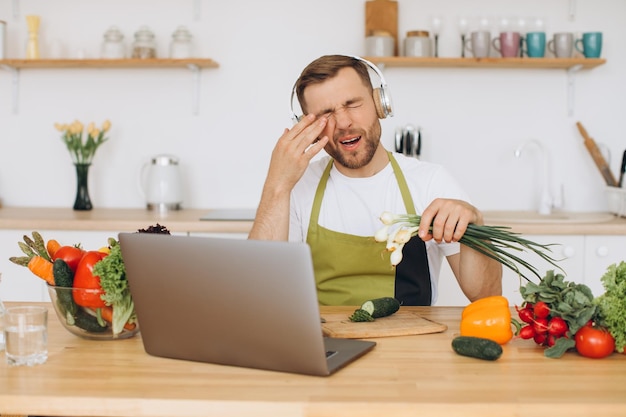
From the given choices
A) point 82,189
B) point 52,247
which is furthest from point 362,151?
point 82,189

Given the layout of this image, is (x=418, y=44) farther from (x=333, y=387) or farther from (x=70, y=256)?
(x=333, y=387)

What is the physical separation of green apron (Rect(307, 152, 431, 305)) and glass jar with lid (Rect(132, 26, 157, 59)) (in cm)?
173

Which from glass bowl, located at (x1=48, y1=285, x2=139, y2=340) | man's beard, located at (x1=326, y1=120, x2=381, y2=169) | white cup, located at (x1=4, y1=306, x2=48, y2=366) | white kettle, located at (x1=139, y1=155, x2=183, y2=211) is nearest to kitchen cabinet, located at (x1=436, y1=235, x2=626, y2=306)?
man's beard, located at (x1=326, y1=120, x2=381, y2=169)

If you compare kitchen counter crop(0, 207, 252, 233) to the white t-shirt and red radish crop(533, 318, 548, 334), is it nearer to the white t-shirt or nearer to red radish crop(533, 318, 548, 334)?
the white t-shirt

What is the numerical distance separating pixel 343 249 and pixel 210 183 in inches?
65.9

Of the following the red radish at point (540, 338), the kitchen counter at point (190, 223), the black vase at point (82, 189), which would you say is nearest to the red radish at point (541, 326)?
the red radish at point (540, 338)

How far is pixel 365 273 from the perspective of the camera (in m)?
2.22

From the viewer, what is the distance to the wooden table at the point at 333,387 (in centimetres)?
114

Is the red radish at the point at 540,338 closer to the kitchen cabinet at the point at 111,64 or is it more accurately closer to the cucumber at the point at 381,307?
the cucumber at the point at 381,307

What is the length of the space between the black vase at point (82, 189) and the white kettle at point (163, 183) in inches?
10.2

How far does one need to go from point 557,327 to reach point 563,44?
238 cm

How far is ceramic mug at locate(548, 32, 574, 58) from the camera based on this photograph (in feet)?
11.5

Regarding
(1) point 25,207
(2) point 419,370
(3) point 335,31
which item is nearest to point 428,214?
(2) point 419,370

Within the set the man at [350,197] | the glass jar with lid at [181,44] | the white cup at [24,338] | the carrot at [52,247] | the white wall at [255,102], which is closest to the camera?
the white cup at [24,338]
